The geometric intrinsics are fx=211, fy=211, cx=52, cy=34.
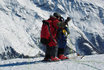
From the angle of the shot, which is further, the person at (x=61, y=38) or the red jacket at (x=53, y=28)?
the person at (x=61, y=38)

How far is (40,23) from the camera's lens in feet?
163

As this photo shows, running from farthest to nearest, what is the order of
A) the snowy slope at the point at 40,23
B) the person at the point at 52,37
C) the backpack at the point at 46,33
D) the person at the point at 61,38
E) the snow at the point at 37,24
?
1. the snowy slope at the point at 40,23
2. the snow at the point at 37,24
3. the person at the point at 61,38
4. the person at the point at 52,37
5. the backpack at the point at 46,33

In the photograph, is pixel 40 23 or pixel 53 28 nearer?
pixel 53 28

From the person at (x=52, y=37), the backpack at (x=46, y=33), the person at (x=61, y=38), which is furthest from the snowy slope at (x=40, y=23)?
the backpack at (x=46, y=33)

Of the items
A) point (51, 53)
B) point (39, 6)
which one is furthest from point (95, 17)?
point (51, 53)

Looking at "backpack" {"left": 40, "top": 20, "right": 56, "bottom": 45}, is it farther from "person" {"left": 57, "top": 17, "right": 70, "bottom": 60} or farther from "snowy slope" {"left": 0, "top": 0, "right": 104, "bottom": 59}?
"snowy slope" {"left": 0, "top": 0, "right": 104, "bottom": 59}

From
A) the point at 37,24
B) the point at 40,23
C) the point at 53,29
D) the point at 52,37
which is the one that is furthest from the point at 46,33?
the point at 40,23

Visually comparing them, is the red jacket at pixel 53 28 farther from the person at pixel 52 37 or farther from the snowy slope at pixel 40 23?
the snowy slope at pixel 40 23

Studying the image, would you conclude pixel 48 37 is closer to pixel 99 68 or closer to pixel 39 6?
pixel 99 68

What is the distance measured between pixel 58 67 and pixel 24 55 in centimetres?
3498

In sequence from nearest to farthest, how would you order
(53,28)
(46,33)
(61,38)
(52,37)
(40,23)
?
(46,33), (52,37), (53,28), (61,38), (40,23)

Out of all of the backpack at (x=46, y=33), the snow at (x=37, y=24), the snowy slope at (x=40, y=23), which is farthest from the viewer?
the snowy slope at (x=40, y=23)

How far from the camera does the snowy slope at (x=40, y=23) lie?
43.2 m

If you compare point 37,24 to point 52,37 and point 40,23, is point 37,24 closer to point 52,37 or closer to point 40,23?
point 40,23
